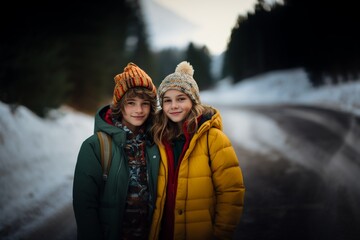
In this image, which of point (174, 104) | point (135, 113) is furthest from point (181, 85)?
point (135, 113)

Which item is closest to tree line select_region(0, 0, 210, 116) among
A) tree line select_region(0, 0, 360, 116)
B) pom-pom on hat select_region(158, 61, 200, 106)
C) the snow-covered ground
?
tree line select_region(0, 0, 360, 116)

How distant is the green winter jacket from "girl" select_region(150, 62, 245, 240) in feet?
0.46

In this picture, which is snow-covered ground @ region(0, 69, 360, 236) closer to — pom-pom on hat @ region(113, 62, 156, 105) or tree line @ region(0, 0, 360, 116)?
tree line @ region(0, 0, 360, 116)

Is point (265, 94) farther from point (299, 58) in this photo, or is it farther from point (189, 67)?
point (189, 67)

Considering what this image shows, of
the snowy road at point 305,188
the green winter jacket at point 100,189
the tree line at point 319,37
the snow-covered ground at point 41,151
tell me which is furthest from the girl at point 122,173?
the tree line at point 319,37

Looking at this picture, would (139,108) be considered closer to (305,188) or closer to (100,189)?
(100,189)

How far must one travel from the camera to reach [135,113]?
88.7 inches

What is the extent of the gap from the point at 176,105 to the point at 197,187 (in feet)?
2.52

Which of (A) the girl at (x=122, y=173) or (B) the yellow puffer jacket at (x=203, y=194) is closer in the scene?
(A) the girl at (x=122, y=173)

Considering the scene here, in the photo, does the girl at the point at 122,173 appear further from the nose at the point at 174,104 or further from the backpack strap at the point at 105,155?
the nose at the point at 174,104

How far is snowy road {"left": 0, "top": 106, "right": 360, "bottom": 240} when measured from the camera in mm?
3248

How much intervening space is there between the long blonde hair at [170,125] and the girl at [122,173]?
93 mm

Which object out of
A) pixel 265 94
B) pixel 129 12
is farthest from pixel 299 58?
pixel 129 12

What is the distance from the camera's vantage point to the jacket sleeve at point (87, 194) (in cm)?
191
